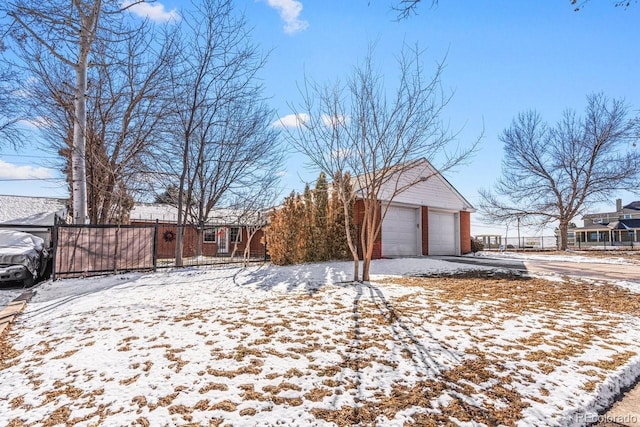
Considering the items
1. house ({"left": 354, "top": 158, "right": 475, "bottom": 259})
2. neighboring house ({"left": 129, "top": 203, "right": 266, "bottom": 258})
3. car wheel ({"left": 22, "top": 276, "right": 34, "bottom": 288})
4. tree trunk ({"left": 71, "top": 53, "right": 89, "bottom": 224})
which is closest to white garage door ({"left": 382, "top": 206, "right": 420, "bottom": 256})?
house ({"left": 354, "top": 158, "right": 475, "bottom": 259})

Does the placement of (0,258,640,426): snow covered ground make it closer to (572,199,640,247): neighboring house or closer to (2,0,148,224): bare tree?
(2,0,148,224): bare tree

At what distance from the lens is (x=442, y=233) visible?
15578 mm

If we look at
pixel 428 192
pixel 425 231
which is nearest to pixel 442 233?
pixel 425 231

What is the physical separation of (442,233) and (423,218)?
185 centimetres

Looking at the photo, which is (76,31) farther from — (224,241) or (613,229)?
(613,229)

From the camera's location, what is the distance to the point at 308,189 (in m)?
10.7

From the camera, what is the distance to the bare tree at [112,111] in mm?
9227

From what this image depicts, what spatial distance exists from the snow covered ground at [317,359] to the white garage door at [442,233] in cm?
900

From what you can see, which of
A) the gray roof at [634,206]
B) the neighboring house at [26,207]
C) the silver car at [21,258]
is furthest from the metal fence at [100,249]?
the gray roof at [634,206]

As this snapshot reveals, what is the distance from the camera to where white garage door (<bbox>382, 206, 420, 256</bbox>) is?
1322 centimetres

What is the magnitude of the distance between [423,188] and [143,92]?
11.1m

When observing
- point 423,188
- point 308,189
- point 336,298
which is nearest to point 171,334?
point 336,298

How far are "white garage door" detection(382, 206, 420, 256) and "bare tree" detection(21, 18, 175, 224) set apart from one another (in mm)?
8924

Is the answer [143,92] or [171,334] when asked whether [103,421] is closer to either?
[171,334]
